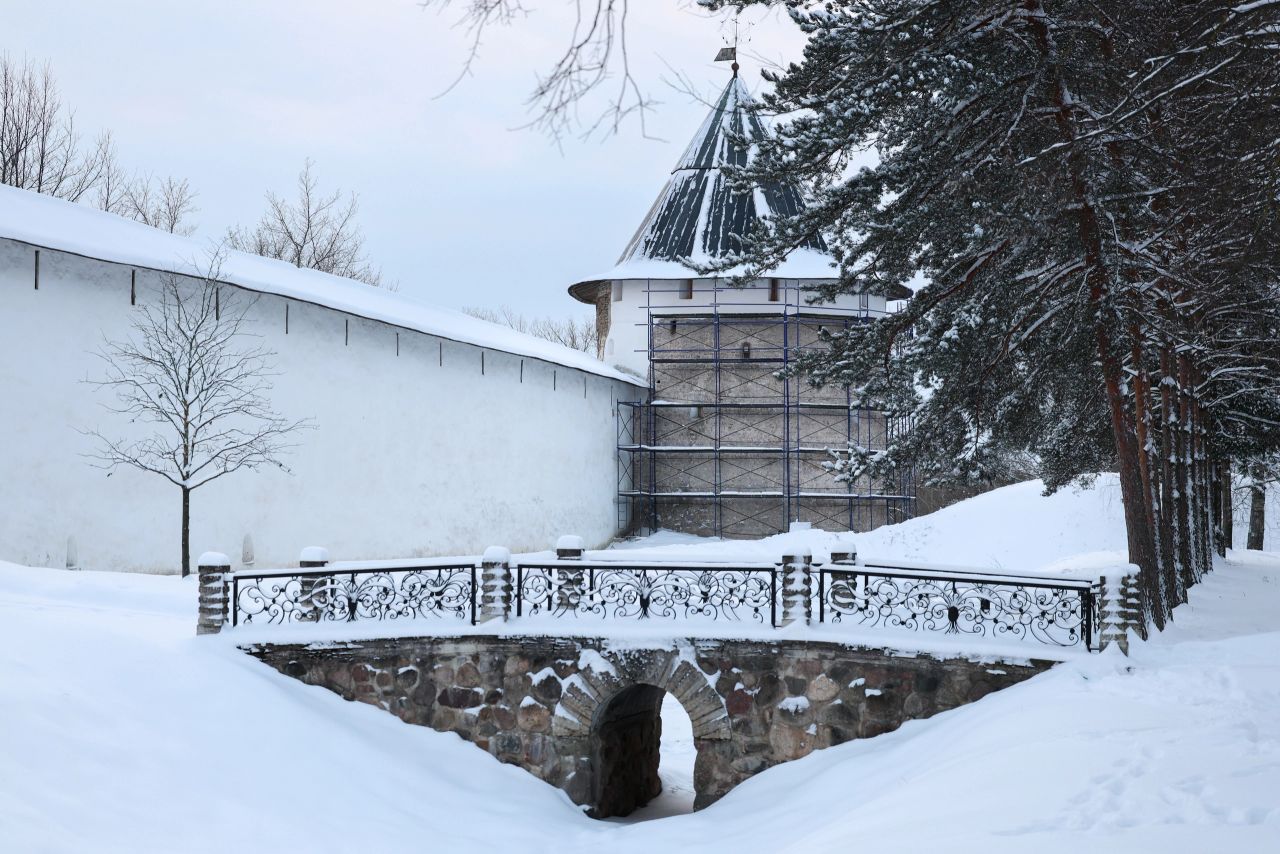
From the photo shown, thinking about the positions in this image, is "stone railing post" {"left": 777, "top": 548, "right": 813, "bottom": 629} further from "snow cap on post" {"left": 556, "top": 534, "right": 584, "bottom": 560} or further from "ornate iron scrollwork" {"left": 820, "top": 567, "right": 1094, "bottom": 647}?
"snow cap on post" {"left": 556, "top": 534, "right": 584, "bottom": 560}

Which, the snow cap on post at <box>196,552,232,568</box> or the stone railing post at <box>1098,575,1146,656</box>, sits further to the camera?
the snow cap on post at <box>196,552,232,568</box>

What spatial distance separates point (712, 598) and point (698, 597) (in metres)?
0.70

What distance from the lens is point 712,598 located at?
35.8ft

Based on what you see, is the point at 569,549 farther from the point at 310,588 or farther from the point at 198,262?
the point at 198,262

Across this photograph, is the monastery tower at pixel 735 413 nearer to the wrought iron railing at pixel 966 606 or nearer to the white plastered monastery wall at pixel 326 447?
the white plastered monastery wall at pixel 326 447

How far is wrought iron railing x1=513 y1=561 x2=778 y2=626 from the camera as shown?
10578 mm

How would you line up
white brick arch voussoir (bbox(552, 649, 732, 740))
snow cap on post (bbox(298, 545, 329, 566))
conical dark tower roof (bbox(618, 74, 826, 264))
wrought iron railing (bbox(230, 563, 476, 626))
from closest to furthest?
white brick arch voussoir (bbox(552, 649, 732, 740)) < wrought iron railing (bbox(230, 563, 476, 626)) < snow cap on post (bbox(298, 545, 329, 566)) < conical dark tower roof (bbox(618, 74, 826, 264))

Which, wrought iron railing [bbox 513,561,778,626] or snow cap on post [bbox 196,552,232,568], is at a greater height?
snow cap on post [bbox 196,552,232,568]

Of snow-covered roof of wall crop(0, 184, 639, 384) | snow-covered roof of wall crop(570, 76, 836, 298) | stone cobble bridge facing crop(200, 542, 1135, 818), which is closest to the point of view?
stone cobble bridge facing crop(200, 542, 1135, 818)

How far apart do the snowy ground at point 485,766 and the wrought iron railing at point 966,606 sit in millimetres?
562

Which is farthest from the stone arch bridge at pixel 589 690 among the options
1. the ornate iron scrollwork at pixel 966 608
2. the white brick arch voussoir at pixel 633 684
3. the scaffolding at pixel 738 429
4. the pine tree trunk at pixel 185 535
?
the scaffolding at pixel 738 429

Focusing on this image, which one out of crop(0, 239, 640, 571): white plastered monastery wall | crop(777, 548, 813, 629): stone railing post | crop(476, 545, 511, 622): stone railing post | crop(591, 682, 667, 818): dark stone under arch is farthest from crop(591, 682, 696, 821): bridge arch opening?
crop(0, 239, 640, 571): white plastered monastery wall

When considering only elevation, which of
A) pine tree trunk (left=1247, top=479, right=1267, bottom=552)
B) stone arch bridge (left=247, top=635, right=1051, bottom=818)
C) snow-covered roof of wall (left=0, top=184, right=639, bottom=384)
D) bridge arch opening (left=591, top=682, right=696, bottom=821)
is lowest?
bridge arch opening (left=591, top=682, right=696, bottom=821)

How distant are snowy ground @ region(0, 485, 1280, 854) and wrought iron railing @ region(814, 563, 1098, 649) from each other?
1.84ft
